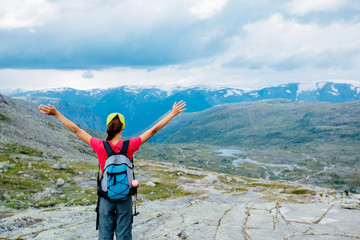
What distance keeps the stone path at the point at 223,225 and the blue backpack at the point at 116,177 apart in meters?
7.49

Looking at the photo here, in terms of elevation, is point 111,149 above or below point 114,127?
below

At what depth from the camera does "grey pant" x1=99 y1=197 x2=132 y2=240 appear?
880 centimetres

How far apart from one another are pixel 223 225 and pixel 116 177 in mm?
10827

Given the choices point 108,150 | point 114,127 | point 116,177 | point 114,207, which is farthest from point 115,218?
point 114,127

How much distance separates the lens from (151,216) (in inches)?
782

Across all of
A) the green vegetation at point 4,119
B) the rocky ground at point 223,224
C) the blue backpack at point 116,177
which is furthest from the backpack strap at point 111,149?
the green vegetation at point 4,119

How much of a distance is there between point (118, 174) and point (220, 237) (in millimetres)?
8796

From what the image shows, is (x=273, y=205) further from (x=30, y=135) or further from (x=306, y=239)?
(x=30, y=135)

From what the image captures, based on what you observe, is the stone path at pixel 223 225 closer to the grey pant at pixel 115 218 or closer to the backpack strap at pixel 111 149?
the grey pant at pixel 115 218

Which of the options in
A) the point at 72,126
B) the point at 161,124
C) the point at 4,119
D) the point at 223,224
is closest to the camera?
the point at 72,126

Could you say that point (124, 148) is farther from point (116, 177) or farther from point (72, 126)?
point (72, 126)

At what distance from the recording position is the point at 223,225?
55.0 feet

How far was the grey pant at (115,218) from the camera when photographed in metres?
8.80

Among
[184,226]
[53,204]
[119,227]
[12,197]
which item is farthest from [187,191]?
[119,227]
